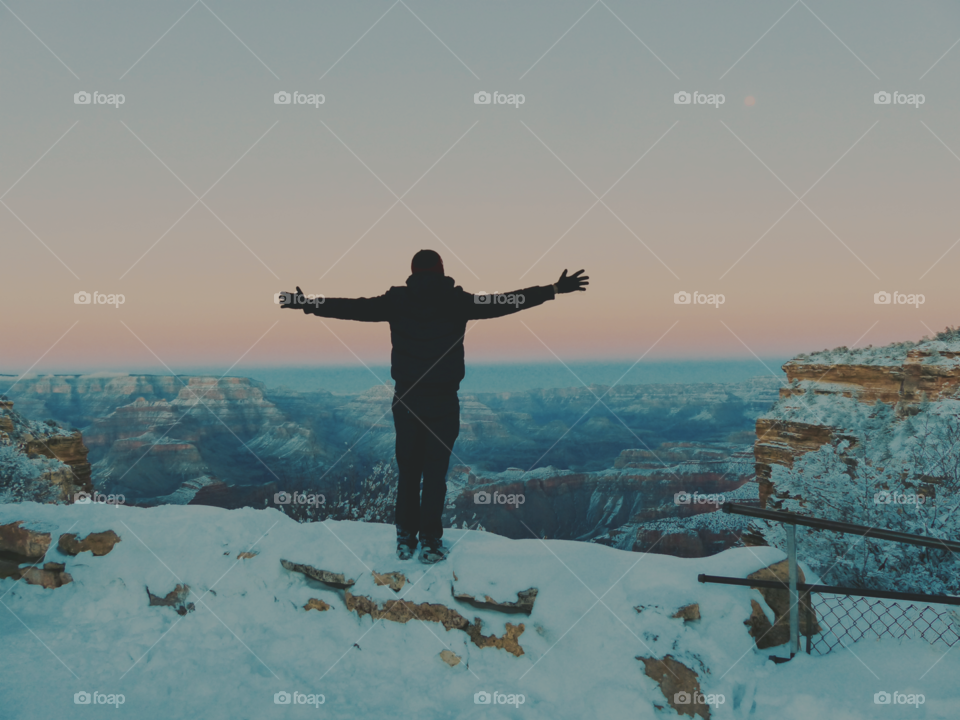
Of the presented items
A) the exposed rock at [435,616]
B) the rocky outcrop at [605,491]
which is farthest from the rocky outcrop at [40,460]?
the rocky outcrop at [605,491]

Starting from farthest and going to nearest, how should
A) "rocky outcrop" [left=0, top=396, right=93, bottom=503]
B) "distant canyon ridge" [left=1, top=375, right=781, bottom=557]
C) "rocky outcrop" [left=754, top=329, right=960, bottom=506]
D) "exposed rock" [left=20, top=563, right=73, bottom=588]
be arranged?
"distant canyon ridge" [left=1, top=375, right=781, bottom=557] < "rocky outcrop" [left=754, top=329, right=960, bottom=506] < "rocky outcrop" [left=0, top=396, right=93, bottom=503] < "exposed rock" [left=20, top=563, right=73, bottom=588]

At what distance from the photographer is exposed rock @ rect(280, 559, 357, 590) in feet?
14.2

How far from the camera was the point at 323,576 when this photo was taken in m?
4.40

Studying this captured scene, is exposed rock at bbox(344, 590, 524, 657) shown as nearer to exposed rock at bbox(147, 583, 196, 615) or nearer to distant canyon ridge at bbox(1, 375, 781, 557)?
exposed rock at bbox(147, 583, 196, 615)

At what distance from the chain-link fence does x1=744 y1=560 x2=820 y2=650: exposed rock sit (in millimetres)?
122

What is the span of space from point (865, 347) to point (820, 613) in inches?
854

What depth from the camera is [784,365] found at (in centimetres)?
2341

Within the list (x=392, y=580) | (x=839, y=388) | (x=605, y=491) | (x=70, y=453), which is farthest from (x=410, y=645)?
(x=605, y=491)

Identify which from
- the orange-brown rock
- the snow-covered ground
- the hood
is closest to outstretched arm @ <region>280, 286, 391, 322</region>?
the hood

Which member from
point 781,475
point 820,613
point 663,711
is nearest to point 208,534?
point 663,711

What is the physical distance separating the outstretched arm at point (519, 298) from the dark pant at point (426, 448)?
69cm

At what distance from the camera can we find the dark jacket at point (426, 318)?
4223 millimetres

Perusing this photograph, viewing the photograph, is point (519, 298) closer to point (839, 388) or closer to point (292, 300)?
point (292, 300)

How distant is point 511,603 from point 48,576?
400 cm
